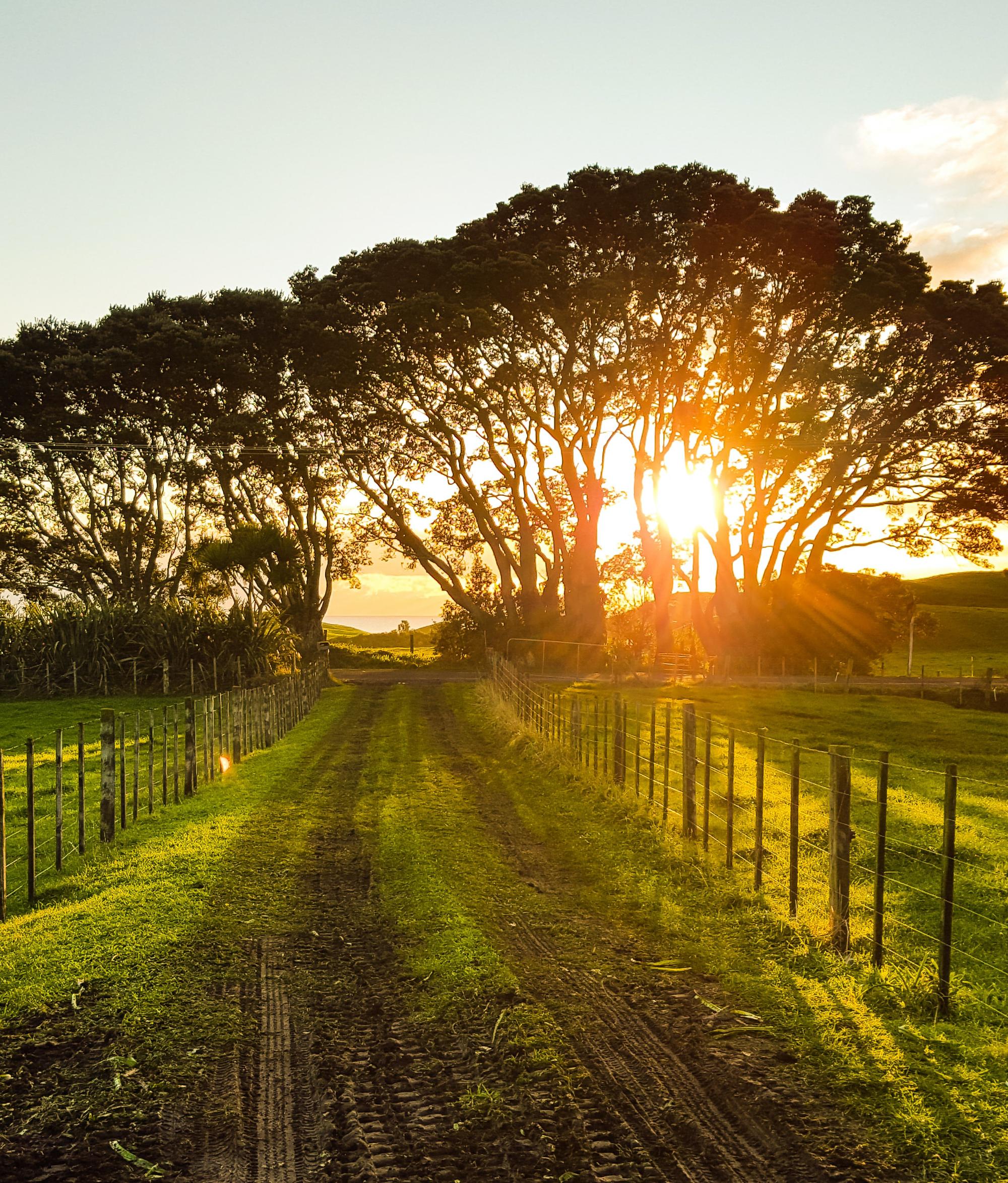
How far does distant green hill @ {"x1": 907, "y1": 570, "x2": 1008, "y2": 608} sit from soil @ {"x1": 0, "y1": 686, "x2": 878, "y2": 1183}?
115731 mm

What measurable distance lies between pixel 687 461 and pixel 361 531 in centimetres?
1561

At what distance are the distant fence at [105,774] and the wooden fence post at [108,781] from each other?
1 centimetres

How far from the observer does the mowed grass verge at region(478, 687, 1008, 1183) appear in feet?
17.3

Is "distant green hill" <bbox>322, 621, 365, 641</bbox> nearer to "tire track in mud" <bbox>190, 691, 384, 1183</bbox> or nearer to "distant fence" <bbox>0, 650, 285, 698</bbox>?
"distant fence" <bbox>0, 650, 285, 698</bbox>

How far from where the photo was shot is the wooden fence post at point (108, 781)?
40.5 feet

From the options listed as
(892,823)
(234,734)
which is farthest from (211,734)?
(892,823)

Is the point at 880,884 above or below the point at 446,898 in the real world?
above

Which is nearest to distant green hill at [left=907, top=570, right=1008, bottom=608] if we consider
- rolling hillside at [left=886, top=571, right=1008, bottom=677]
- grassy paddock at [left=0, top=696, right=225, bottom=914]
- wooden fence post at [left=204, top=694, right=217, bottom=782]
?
rolling hillside at [left=886, top=571, right=1008, bottom=677]

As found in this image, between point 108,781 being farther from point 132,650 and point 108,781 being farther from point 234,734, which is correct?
point 132,650

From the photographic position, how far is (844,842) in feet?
27.3

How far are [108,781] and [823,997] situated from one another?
8.85m

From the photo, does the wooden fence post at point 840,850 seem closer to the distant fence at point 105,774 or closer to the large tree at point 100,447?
the distant fence at point 105,774

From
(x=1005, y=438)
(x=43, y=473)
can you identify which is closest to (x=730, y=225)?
(x=1005, y=438)

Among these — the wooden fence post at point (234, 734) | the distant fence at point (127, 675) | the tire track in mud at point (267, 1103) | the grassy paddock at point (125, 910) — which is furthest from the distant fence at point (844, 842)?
the distant fence at point (127, 675)
